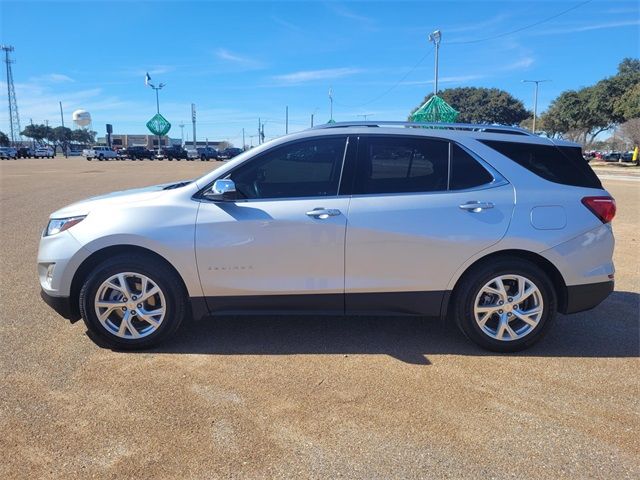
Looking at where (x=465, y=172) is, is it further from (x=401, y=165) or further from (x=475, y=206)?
(x=401, y=165)

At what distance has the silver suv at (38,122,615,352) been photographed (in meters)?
3.83

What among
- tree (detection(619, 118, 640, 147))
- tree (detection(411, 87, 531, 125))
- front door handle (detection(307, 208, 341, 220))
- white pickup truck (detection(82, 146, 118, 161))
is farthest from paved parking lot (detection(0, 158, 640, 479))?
tree (detection(411, 87, 531, 125))

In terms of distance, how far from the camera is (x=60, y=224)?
13.3 ft

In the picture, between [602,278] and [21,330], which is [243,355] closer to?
[21,330]

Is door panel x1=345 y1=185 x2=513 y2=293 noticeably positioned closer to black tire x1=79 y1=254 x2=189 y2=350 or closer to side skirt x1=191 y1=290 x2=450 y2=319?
side skirt x1=191 y1=290 x2=450 y2=319

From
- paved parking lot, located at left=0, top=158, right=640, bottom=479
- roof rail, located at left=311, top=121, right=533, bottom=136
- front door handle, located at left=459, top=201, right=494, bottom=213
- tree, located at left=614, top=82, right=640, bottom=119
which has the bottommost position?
paved parking lot, located at left=0, top=158, right=640, bottom=479

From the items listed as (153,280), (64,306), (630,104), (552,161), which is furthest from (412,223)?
(630,104)

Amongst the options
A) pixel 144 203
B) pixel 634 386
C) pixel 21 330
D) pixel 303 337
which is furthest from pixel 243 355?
pixel 634 386

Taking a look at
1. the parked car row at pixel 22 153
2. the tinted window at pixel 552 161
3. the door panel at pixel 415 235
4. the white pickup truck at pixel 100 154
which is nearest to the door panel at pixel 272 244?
the door panel at pixel 415 235

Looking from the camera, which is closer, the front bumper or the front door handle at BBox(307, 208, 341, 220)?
the front door handle at BBox(307, 208, 341, 220)

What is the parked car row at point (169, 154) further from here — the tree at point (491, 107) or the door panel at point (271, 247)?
the door panel at point (271, 247)

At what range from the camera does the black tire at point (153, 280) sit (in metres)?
3.86

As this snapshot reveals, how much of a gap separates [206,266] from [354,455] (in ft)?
6.02

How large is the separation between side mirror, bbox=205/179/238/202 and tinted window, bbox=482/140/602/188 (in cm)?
207
